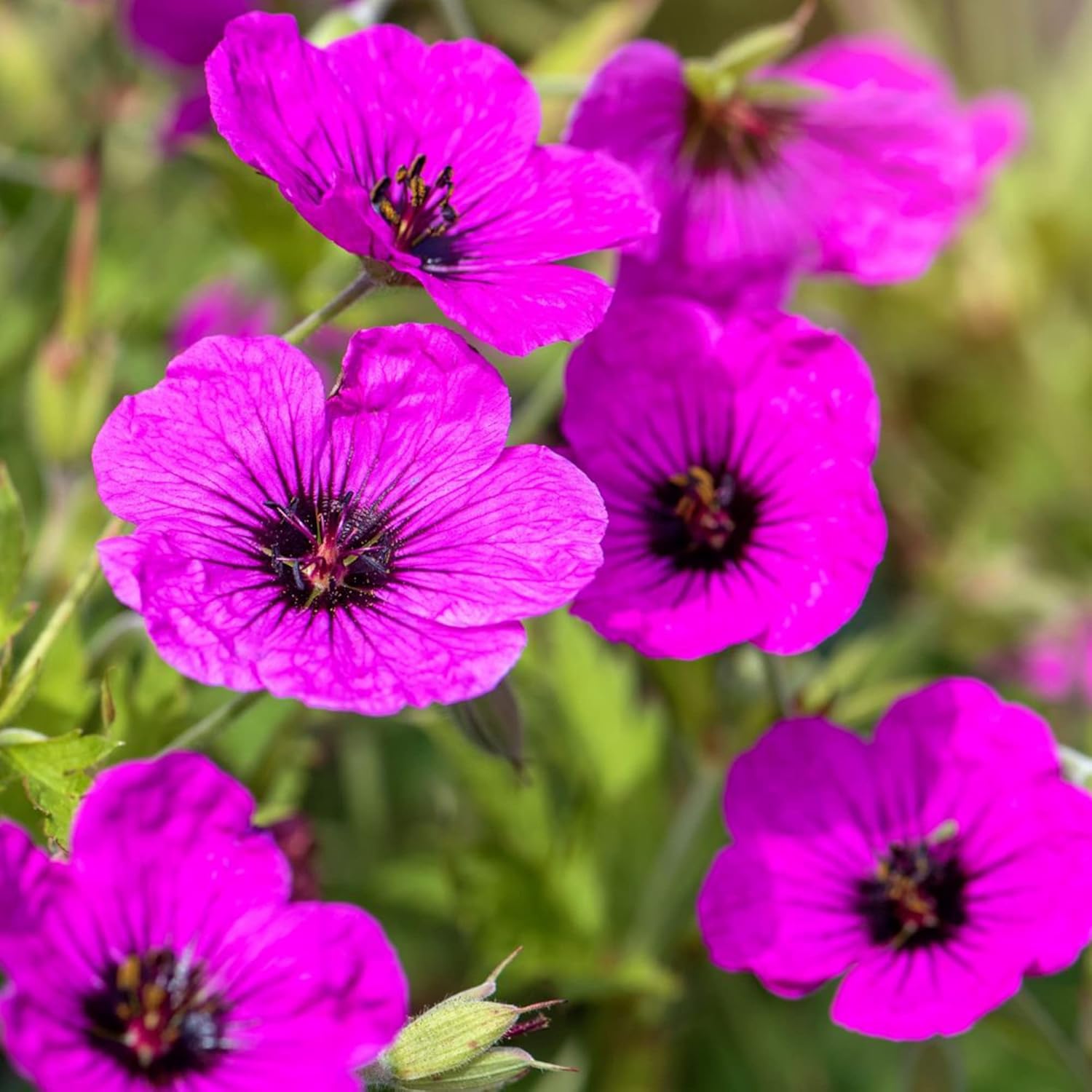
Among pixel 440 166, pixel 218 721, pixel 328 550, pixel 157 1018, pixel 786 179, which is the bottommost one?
pixel 157 1018

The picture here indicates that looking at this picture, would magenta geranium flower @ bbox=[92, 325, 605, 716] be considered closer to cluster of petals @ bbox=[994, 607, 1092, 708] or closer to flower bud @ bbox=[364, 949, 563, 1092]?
flower bud @ bbox=[364, 949, 563, 1092]

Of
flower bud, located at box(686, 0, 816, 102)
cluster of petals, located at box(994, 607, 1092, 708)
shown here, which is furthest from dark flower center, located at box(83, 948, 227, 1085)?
cluster of petals, located at box(994, 607, 1092, 708)

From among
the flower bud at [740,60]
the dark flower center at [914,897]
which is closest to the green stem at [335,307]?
the flower bud at [740,60]

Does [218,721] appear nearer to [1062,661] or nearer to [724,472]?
[724,472]

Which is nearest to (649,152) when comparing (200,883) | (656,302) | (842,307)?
(656,302)

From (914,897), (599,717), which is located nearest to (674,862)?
(599,717)

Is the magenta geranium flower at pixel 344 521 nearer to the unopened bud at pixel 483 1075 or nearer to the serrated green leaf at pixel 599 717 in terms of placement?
the unopened bud at pixel 483 1075
